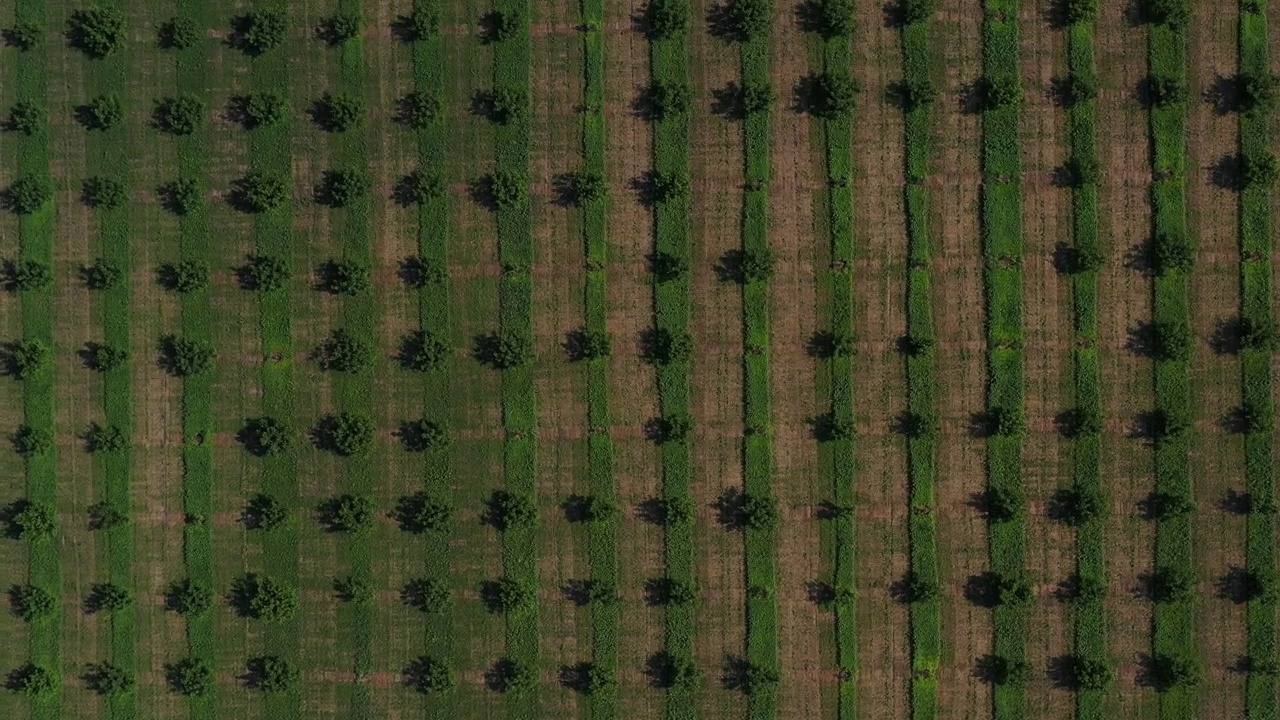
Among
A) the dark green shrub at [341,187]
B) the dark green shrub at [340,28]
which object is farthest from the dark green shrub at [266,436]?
the dark green shrub at [340,28]

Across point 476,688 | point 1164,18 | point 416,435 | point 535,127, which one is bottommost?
point 476,688

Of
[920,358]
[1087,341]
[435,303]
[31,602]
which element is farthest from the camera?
[435,303]

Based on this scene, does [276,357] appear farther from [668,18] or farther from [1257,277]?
[1257,277]

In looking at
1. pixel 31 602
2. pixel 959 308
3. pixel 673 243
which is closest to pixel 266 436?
pixel 31 602

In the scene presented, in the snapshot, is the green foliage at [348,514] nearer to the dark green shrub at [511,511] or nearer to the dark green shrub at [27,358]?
the dark green shrub at [511,511]

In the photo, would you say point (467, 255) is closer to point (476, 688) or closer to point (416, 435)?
point (416, 435)

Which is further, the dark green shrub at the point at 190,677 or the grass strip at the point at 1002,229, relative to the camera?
the dark green shrub at the point at 190,677

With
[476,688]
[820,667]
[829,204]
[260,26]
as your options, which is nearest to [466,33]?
[260,26]
